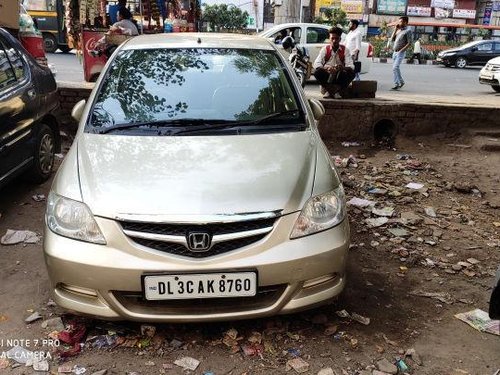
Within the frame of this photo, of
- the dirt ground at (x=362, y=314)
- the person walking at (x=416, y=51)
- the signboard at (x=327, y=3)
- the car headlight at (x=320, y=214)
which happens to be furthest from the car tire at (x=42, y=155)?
the signboard at (x=327, y=3)

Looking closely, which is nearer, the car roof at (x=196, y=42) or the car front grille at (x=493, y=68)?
the car roof at (x=196, y=42)

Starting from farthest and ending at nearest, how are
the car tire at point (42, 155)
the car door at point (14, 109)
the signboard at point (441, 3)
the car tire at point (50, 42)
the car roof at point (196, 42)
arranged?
the signboard at point (441, 3) < the car tire at point (50, 42) < the car tire at point (42, 155) < the car door at point (14, 109) < the car roof at point (196, 42)

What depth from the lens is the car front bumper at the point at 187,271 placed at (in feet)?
7.72

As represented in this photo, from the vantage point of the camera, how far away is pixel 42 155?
506 cm

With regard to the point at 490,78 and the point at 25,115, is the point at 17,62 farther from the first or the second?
the point at 490,78

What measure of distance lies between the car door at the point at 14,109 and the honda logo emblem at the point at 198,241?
254 cm

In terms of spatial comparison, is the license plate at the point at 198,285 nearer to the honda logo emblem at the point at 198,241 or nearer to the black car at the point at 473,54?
the honda logo emblem at the point at 198,241

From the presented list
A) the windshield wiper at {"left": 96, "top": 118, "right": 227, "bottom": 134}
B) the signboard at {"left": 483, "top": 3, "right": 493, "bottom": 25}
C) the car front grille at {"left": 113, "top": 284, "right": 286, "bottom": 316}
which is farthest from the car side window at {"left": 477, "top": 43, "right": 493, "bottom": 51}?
the signboard at {"left": 483, "top": 3, "right": 493, "bottom": 25}

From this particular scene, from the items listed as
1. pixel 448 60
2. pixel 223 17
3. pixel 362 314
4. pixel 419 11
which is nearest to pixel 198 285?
pixel 362 314

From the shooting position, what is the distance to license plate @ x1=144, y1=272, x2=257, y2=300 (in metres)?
2.35

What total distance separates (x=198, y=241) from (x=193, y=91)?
1.45m

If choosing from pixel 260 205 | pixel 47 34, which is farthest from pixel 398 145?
pixel 47 34

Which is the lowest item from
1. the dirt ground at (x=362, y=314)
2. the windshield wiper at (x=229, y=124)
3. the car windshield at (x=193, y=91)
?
the dirt ground at (x=362, y=314)

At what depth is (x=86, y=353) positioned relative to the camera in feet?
8.54
